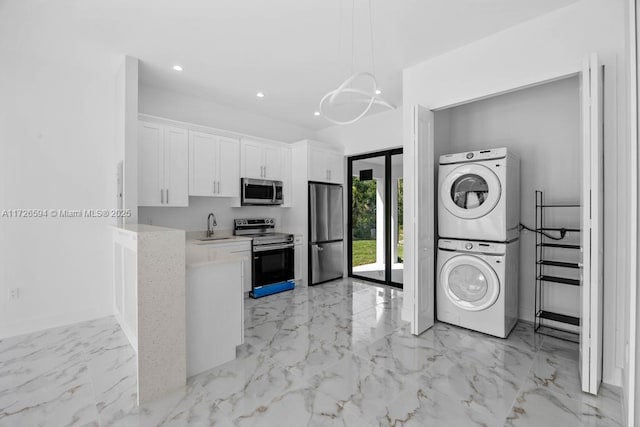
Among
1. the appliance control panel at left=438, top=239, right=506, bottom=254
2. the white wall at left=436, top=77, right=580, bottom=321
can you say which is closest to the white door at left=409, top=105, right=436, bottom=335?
the appliance control panel at left=438, top=239, right=506, bottom=254

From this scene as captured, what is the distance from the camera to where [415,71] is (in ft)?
10.9

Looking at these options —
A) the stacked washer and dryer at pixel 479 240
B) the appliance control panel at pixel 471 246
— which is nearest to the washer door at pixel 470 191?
the stacked washer and dryer at pixel 479 240

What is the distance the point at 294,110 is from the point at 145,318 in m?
3.81

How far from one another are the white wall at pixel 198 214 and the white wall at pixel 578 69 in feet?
9.38

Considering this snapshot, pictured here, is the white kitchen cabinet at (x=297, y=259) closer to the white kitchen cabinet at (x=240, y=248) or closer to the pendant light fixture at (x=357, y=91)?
the white kitchen cabinet at (x=240, y=248)

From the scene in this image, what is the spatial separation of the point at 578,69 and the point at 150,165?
172 inches

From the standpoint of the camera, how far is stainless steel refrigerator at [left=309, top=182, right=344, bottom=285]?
4.90 meters

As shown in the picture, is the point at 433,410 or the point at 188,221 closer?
the point at 433,410

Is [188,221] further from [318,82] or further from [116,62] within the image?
[318,82]

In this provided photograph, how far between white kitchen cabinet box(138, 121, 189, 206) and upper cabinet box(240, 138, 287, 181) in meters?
0.87

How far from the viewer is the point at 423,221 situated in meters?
3.06

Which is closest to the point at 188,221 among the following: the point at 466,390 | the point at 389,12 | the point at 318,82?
the point at 318,82

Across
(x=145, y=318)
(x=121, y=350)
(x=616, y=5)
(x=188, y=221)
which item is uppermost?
(x=616, y=5)

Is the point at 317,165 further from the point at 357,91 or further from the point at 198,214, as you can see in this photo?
the point at 357,91
